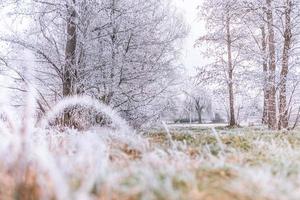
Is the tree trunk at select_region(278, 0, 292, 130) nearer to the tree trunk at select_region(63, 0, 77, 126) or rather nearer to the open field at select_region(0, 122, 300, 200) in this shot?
the tree trunk at select_region(63, 0, 77, 126)

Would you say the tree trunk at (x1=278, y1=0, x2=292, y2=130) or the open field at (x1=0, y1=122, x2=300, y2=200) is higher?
the tree trunk at (x1=278, y1=0, x2=292, y2=130)

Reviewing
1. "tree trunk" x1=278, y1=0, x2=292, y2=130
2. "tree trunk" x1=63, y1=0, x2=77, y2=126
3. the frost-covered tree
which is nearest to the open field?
the frost-covered tree

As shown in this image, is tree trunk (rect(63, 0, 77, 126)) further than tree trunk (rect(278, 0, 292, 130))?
No

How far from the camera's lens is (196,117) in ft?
136

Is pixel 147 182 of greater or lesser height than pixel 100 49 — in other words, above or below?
below

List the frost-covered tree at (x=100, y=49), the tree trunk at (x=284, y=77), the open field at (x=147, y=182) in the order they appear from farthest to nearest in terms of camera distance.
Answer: the tree trunk at (x=284, y=77), the frost-covered tree at (x=100, y=49), the open field at (x=147, y=182)

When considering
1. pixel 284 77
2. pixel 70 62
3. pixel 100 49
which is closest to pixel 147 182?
pixel 70 62

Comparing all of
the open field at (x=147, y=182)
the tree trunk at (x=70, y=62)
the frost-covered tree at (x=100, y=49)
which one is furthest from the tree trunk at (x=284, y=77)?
the open field at (x=147, y=182)

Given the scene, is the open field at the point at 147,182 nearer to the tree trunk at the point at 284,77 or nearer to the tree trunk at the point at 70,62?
the tree trunk at the point at 70,62

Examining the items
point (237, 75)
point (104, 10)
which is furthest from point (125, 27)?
point (237, 75)

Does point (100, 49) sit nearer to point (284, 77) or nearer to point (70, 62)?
point (70, 62)

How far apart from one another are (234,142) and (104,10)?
6.55 metres

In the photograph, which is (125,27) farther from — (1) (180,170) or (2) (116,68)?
(1) (180,170)

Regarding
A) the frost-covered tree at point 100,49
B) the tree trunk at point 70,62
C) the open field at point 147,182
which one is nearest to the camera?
the open field at point 147,182
